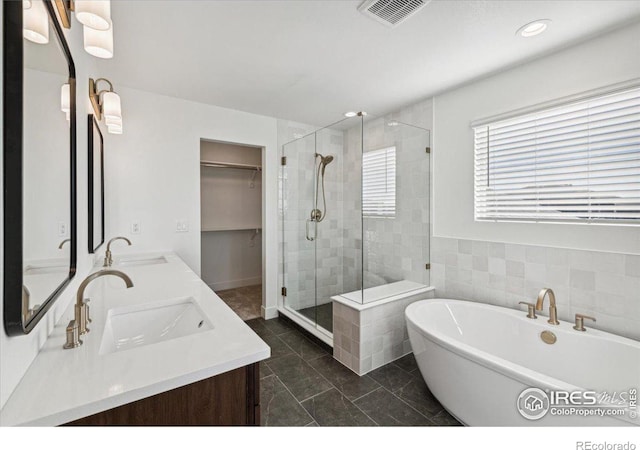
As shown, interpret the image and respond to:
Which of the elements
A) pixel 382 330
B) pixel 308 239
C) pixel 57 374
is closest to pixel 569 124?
pixel 382 330

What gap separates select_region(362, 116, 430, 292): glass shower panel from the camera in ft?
8.84

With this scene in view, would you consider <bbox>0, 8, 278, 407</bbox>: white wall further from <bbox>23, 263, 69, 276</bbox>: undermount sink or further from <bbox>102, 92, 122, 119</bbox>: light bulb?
<bbox>23, 263, 69, 276</bbox>: undermount sink

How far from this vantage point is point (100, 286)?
1606mm

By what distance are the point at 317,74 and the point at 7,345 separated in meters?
2.32

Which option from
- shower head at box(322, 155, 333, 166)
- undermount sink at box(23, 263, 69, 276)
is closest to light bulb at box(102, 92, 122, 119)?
undermount sink at box(23, 263, 69, 276)

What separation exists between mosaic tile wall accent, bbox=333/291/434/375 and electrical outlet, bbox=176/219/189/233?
5.44ft

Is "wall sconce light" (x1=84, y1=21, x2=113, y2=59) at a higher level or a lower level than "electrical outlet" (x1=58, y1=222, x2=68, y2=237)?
higher

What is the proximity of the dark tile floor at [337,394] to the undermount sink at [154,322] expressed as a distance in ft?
2.88

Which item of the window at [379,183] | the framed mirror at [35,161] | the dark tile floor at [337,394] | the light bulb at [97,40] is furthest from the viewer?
the window at [379,183]

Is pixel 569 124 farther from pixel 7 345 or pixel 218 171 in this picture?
pixel 218 171

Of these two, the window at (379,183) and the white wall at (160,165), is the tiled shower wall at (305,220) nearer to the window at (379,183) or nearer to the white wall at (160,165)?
the window at (379,183)

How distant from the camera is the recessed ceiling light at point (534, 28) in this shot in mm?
1617

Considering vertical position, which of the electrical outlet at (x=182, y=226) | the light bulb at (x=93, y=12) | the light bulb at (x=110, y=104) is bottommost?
the electrical outlet at (x=182, y=226)

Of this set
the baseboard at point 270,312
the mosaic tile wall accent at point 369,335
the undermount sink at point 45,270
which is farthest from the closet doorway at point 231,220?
the undermount sink at point 45,270
